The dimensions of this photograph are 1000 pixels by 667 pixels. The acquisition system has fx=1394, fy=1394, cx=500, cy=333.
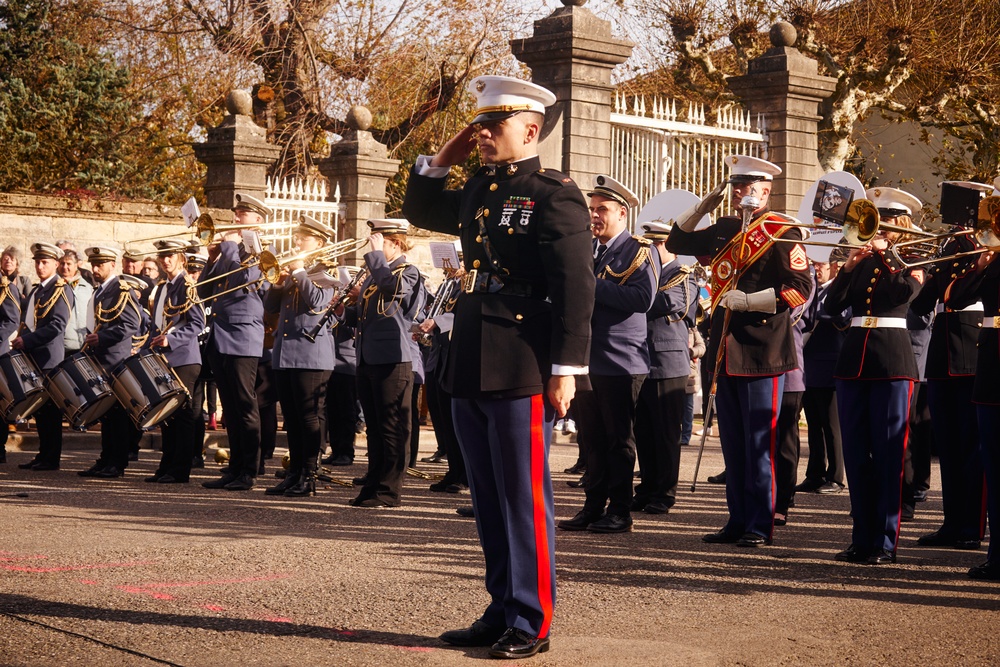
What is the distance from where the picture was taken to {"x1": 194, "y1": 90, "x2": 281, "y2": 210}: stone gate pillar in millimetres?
17375

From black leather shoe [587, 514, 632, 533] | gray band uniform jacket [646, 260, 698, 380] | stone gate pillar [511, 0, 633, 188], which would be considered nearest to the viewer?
black leather shoe [587, 514, 632, 533]

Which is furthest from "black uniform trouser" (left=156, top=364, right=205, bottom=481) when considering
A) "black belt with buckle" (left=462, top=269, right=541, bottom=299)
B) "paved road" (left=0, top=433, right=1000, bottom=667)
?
"black belt with buckle" (left=462, top=269, right=541, bottom=299)

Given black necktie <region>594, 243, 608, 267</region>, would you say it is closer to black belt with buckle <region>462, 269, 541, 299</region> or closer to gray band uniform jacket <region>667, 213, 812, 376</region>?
gray band uniform jacket <region>667, 213, 812, 376</region>

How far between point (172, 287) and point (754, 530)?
5.12 meters

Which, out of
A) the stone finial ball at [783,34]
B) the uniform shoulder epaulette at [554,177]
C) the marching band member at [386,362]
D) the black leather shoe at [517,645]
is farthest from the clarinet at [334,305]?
the stone finial ball at [783,34]

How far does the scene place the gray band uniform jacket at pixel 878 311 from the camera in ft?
23.9

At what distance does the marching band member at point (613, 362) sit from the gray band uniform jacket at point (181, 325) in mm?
3434

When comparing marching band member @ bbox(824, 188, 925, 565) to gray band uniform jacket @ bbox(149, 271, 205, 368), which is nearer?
marching band member @ bbox(824, 188, 925, 565)

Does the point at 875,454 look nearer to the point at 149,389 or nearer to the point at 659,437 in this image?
the point at 659,437

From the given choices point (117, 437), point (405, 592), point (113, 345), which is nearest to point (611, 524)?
point (405, 592)

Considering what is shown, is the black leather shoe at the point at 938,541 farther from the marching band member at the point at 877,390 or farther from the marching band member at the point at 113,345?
the marching band member at the point at 113,345

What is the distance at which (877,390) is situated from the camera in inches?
287

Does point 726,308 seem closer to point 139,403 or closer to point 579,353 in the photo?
point 579,353

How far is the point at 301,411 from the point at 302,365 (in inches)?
12.7
